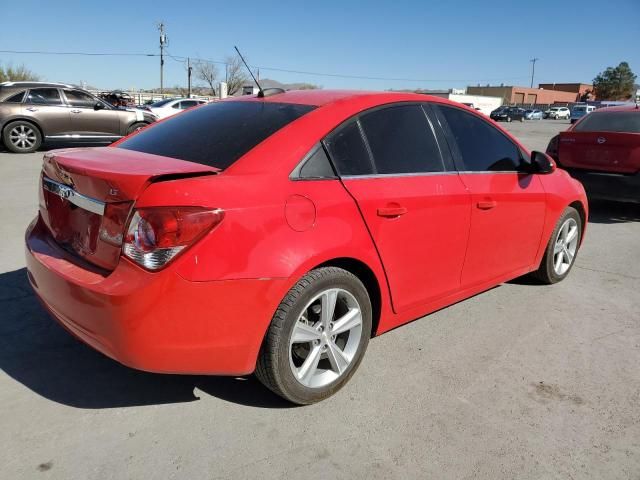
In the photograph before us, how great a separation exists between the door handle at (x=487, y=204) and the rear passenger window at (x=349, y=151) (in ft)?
3.10

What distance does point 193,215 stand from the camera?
2.17 metres

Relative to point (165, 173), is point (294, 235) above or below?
below

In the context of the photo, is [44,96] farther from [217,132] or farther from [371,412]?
[371,412]

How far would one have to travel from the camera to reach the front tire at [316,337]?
2432mm

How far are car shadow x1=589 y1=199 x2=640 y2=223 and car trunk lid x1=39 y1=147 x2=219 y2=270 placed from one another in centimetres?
679

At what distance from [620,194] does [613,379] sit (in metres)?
4.77

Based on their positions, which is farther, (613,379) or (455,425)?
(613,379)

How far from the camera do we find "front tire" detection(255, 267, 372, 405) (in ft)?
7.98

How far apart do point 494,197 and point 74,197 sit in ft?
8.33

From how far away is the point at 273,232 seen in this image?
2.33 m

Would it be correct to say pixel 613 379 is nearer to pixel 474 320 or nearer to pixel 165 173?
pixel 474 320

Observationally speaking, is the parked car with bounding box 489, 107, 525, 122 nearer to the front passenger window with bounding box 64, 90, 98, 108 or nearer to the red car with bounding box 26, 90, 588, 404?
the front passenger window with bounding box 64, 90, 98, 108

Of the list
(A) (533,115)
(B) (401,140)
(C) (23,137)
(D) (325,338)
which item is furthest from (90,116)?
(A) (533,115)

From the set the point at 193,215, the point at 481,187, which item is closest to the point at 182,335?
the point at 193,215
